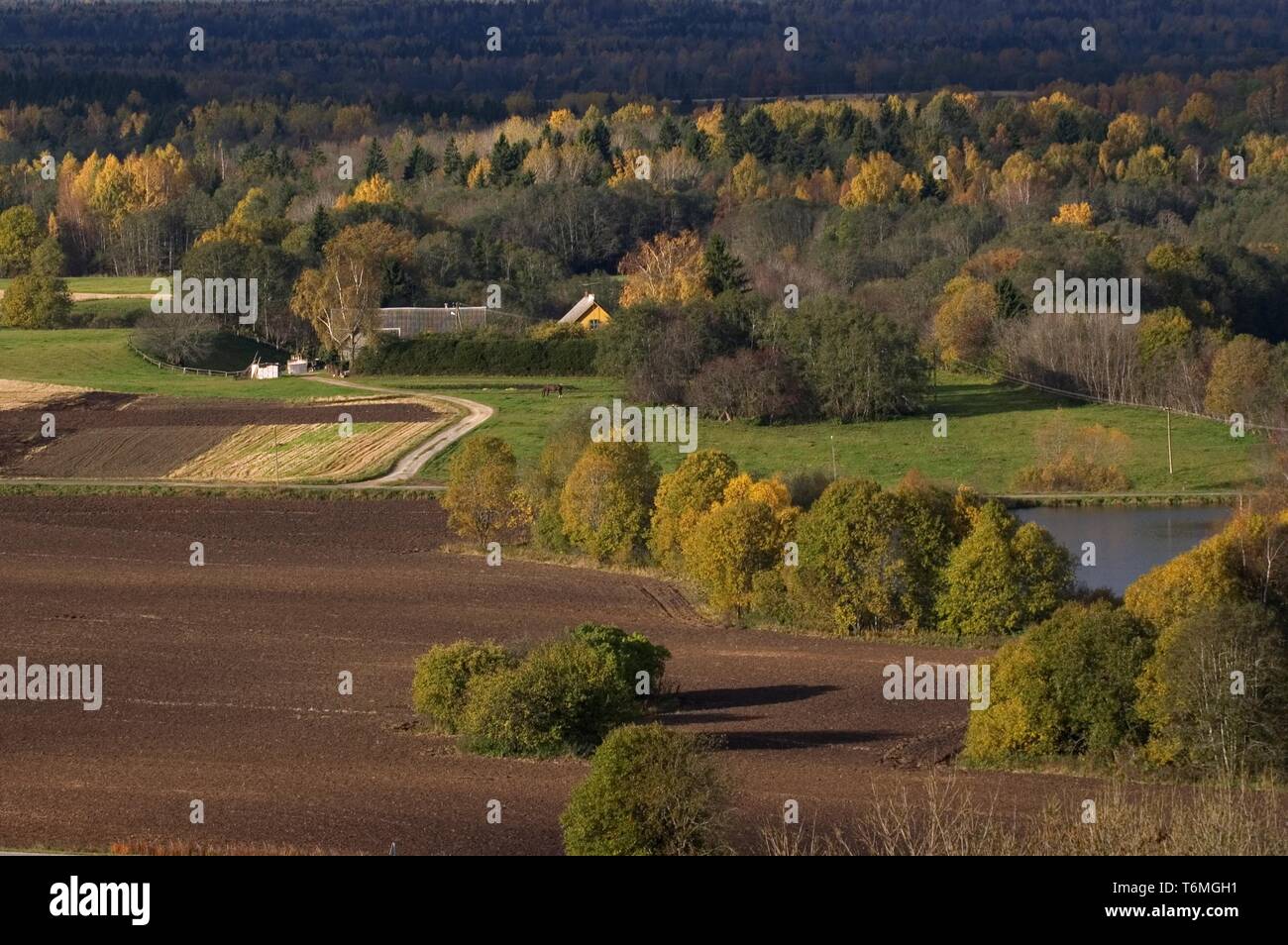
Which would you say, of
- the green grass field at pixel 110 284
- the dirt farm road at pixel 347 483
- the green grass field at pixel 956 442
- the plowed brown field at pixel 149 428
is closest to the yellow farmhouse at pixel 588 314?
the green grass field at pixel 956 442

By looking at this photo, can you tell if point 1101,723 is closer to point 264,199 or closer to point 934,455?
point 934,455

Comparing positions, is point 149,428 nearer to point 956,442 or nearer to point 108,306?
point 956,442

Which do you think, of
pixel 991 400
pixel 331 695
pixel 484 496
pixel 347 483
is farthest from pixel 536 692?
pixel 991 400

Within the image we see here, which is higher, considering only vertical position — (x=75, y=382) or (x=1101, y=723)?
(x=75, y=382)

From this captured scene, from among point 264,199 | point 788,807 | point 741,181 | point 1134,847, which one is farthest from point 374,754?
point 741,181

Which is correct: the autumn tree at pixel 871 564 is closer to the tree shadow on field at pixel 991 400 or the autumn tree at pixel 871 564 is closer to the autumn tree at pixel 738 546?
the autumn tree at pixel 738 546

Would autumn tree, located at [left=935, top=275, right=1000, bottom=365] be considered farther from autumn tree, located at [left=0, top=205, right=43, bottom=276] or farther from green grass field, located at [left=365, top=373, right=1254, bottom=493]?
autumn tree, located at [left=0, top=205, right=43, bottom=276]
